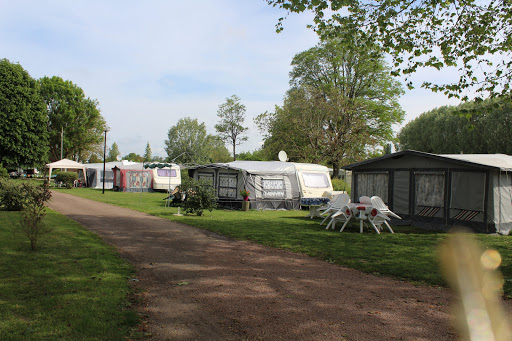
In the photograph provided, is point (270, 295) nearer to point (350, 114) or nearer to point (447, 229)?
point (447, 229)

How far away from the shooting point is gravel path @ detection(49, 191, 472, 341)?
140 inches

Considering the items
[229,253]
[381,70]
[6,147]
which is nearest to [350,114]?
[381,70]

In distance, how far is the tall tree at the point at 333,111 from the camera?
26.5m

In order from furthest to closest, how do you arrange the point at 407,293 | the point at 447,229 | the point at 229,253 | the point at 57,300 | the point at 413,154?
the point at 413,154
the point at 447,229
the point at 229,253
the point at 407,293
the point at 57,300

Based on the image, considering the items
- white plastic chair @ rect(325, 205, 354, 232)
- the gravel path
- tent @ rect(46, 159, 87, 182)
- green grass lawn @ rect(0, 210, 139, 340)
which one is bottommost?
the gravel path

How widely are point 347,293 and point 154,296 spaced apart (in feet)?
7.88

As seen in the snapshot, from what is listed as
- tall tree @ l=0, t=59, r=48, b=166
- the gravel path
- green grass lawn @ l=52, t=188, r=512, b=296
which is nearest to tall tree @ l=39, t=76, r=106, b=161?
tall tree @ l=0, t=59, r=48, b=166

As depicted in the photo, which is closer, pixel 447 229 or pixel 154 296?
pixel 154 296

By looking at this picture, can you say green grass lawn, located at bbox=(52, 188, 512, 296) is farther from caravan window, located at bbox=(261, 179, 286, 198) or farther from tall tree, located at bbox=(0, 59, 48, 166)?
tall tree, located at bbox=(0, 59, 48, 166)

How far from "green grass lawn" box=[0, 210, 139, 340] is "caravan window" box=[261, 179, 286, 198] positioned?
34.4 ft

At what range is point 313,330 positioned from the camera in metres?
3.56

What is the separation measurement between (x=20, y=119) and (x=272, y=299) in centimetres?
3859

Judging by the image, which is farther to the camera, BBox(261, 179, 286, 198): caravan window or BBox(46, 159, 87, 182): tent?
BBox(46, 159, 87, 182): tent

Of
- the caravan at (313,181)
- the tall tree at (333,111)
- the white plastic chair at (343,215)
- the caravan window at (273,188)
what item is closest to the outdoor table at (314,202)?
the caravan window at (273,188)
